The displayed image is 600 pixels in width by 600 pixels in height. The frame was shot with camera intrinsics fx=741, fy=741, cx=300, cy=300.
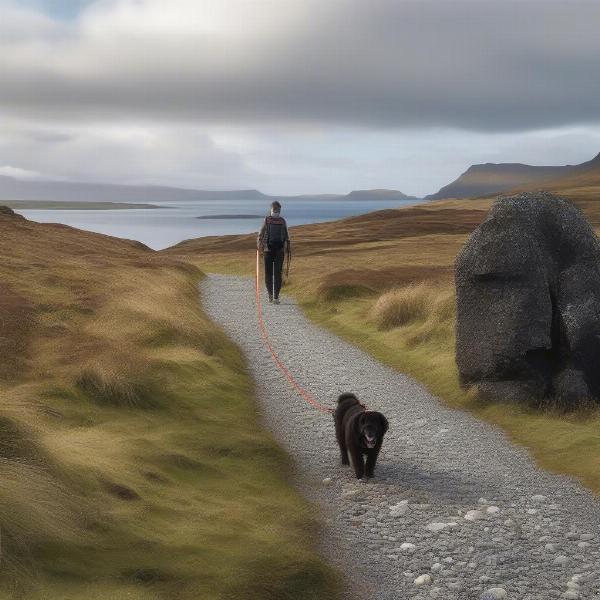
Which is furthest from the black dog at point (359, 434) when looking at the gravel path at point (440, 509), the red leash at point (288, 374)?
the red leash at point (288, 374)

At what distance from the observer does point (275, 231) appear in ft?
102

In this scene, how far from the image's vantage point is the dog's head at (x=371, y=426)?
38.2 ft

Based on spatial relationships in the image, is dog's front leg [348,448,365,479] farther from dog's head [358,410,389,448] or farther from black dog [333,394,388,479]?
dog's head [358,410,389,448]

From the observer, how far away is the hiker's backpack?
31.0 meters

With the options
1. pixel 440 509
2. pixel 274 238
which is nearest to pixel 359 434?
pixel 440 509

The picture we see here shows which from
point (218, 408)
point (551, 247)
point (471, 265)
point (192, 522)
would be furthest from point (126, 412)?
point (551, 247)

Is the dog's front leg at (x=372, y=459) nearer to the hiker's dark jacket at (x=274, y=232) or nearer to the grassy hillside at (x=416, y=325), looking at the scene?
the grassy hillside at (x=416, y=325)

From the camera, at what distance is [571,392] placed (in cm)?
1661

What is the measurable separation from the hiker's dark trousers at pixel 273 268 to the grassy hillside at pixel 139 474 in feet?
30.0

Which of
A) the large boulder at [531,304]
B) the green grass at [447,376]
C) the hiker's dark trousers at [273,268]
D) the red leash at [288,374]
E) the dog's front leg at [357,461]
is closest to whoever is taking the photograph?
the dog's front leg at [357,461]

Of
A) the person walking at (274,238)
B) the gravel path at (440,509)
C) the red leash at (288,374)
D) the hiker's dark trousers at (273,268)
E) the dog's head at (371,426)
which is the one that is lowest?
the gravel path at (440,509)

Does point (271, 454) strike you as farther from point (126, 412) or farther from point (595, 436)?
point (595, 436)

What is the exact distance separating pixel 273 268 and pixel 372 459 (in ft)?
78.5

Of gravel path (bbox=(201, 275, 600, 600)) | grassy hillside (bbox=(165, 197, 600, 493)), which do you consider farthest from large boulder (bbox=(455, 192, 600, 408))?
gravel path (bbox=(201, 275, 600, 600))
